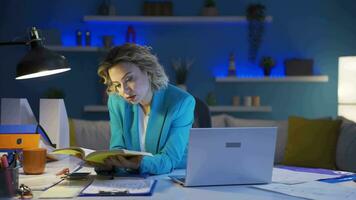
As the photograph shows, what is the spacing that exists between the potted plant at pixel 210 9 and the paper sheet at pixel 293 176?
283cm

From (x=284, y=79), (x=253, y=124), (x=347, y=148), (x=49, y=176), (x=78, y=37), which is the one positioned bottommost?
(x=347, y=148)

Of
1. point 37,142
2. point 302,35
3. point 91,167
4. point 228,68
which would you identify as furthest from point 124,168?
point 302,35

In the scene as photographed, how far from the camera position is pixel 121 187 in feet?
4.71

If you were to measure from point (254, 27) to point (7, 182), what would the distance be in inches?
139

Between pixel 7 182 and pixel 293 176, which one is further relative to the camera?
pixel 293 176

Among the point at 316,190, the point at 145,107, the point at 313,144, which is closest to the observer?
the point at 316,190

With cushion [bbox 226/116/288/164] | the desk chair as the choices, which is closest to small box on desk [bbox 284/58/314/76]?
cushion [bbox 226/116/288/164]

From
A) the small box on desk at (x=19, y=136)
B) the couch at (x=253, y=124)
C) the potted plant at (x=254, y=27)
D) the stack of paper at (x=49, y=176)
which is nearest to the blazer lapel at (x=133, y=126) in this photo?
the stack of paper at (x=49, y=176)

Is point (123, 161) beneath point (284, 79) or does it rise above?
beneath

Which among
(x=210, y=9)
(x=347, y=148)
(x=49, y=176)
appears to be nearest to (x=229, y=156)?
(x=49, y=176)

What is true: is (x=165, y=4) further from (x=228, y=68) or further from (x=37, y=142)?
(x=37, y=142)

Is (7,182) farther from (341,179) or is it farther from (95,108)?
(95,108)

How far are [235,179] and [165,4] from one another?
3186mm

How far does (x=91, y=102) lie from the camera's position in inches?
181
